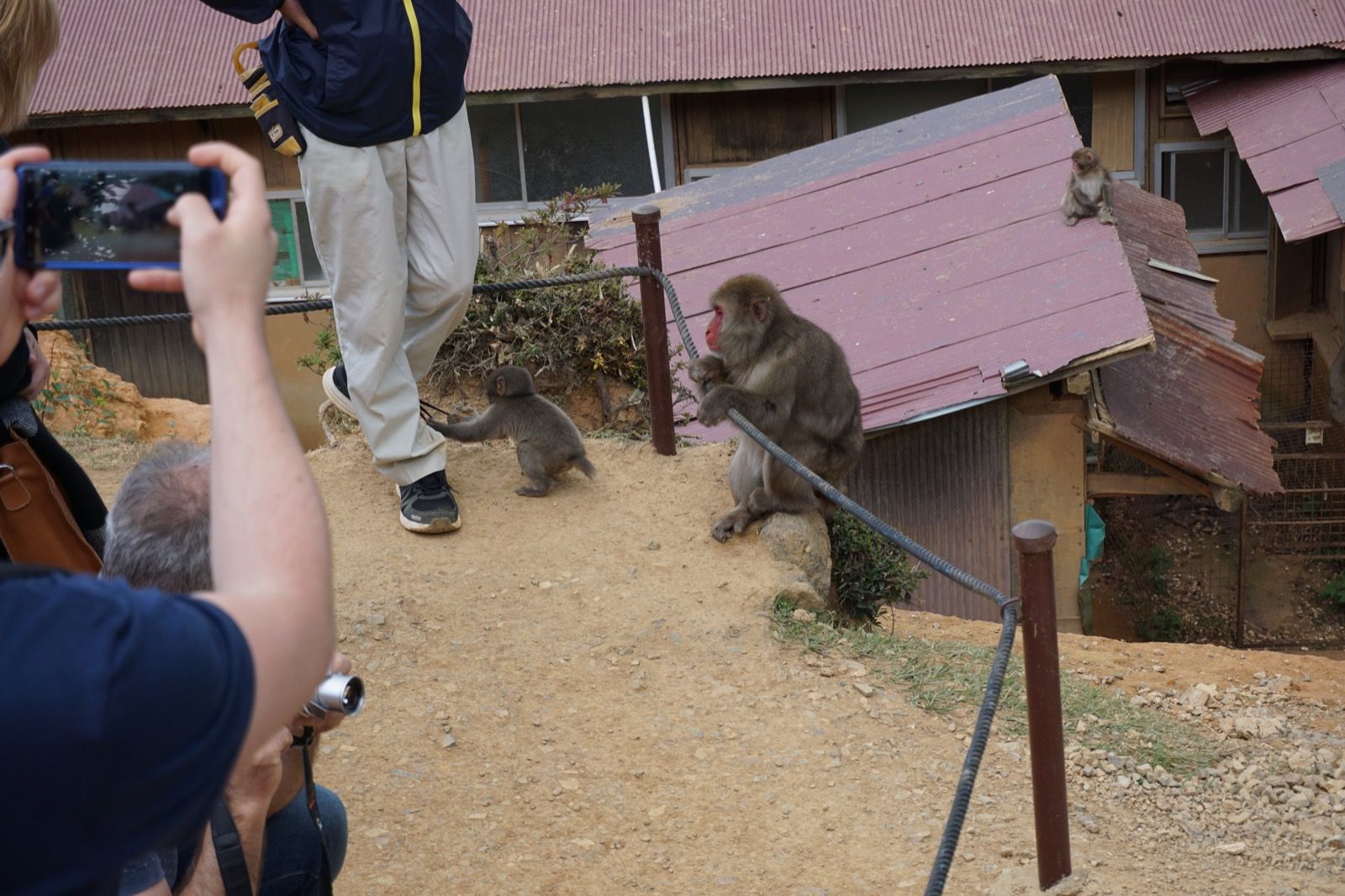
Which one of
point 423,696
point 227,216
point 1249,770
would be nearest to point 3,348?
point 227,216

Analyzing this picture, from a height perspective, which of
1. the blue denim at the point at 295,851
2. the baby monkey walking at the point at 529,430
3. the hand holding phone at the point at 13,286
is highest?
the hand holding phone at the point at 13,286

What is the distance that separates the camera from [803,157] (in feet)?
37.1

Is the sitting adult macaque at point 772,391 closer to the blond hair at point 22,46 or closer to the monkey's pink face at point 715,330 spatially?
the monkey's pink face at point 715,330

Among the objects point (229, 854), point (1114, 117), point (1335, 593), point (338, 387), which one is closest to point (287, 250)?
point (1114, 117)

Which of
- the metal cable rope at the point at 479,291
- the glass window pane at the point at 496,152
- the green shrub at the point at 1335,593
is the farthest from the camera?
the glass window pane at the point at 496,152

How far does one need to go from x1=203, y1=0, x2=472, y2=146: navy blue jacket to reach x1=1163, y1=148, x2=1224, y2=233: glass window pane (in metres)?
11.1

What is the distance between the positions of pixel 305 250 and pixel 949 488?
7569 millimetres

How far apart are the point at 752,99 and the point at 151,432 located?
21.9 ft

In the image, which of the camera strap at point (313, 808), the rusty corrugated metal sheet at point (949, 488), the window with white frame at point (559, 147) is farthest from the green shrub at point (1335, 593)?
the camera strap at point (313, 808)

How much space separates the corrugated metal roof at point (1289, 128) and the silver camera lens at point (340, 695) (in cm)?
1002

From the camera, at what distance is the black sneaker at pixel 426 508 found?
5059mm

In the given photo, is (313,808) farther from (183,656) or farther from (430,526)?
(430,526)

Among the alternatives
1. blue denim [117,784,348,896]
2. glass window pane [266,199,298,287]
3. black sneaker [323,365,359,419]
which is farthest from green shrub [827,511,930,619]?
glass window pane [266,199,298,287]

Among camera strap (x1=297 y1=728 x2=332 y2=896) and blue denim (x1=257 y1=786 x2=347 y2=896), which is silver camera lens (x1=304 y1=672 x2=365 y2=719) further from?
blue denim (x1=257 y1=786 x2=347 y2=896)
